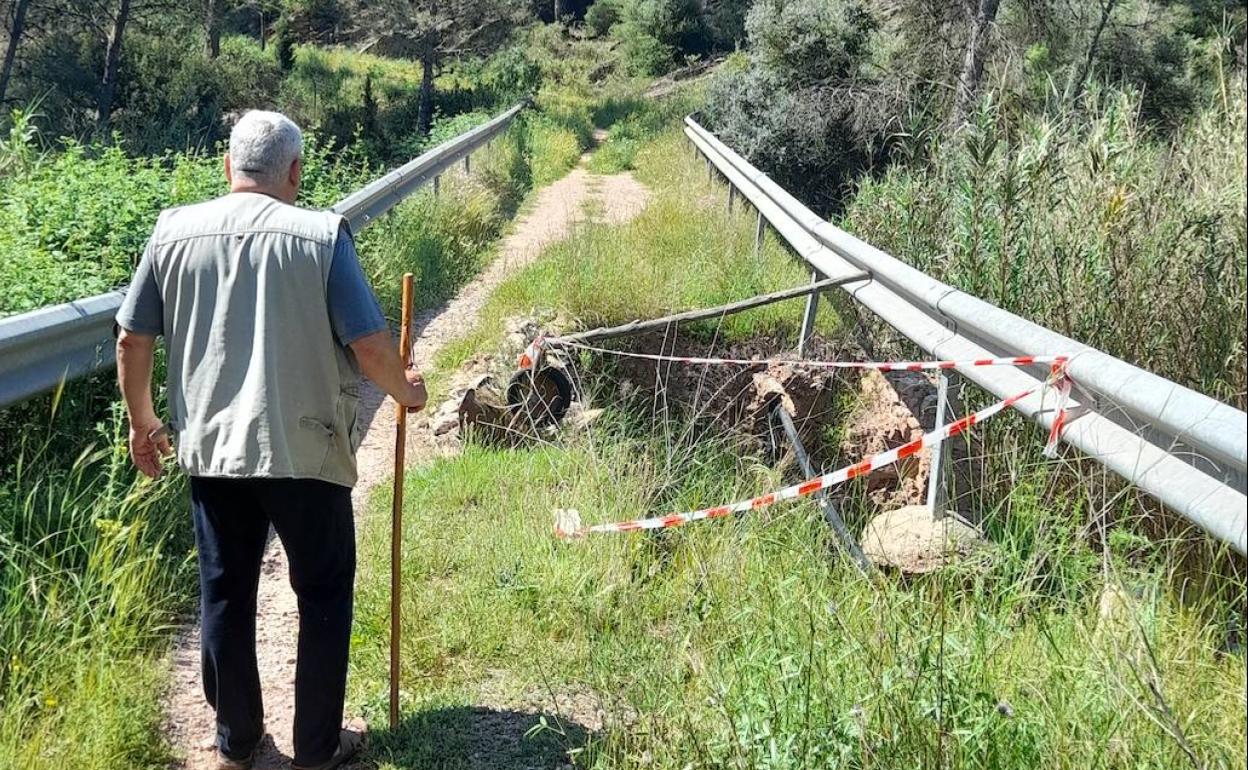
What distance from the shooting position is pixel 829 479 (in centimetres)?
418

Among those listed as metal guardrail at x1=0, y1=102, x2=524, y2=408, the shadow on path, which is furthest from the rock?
metal guardrail at x1=0, y1=102, x2=524, y2=408

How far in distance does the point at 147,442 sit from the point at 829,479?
7.58ft

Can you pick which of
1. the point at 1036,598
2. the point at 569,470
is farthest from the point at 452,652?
the point at 1036,598

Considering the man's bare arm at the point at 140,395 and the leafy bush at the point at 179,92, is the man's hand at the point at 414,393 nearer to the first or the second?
Answer: the man's bare arm at the point at 140,395

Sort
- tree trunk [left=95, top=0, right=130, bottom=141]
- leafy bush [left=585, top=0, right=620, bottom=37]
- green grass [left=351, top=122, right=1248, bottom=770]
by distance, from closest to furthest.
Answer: green grass [left=351, top=122, right=1248, bottom=770]
tree trunk [left=95, top=0, right=130, bottom=141]
leafy bush [left=585, top=0, right=620, bottom=37]

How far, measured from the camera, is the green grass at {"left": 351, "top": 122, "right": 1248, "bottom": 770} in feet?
9.12

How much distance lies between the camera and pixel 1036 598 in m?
3.68

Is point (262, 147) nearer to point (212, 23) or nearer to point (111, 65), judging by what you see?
point (111, 65)

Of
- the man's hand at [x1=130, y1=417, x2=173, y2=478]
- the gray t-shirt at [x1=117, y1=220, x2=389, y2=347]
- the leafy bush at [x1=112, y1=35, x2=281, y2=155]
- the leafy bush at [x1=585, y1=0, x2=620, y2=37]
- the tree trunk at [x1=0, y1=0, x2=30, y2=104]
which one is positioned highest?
the gray t-shirt at [x1=117, y1=220, x2=389, y2=347]

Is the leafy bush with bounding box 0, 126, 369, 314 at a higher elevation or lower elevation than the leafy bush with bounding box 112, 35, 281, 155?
higher

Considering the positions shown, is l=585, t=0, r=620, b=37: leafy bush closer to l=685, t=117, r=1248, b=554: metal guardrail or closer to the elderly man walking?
l=685, t=117, r=1248, b=554: metal guardrail

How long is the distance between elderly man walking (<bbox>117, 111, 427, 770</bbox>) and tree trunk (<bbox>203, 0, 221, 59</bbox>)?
35223mm

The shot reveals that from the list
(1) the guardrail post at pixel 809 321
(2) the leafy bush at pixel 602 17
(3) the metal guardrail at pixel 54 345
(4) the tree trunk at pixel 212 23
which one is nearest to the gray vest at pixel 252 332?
(3) the metal guardrail at pixel 54 345

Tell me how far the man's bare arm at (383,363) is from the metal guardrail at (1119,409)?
6.53 feet
